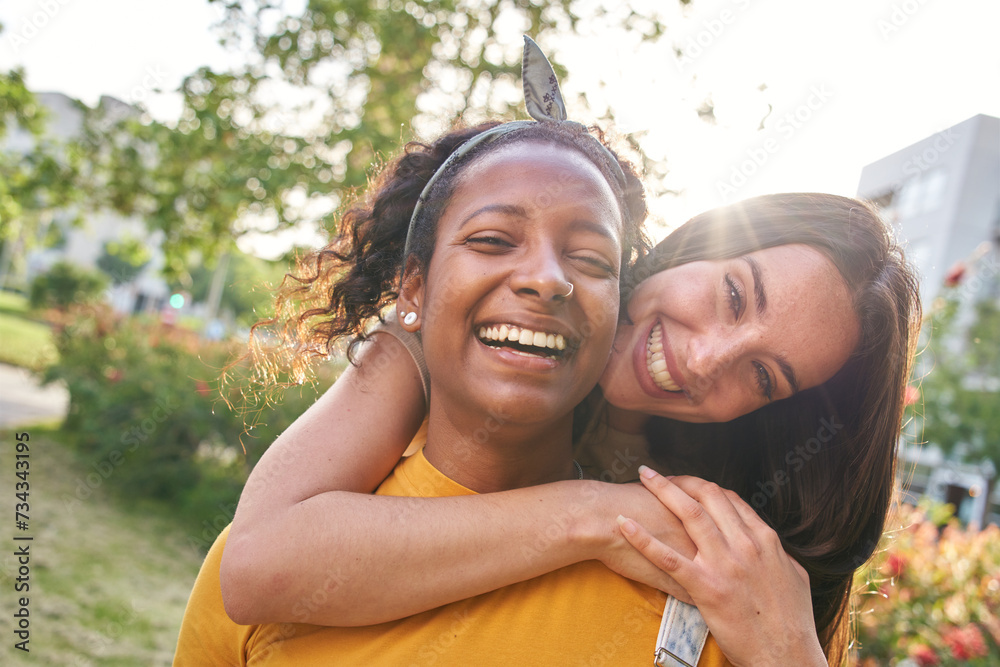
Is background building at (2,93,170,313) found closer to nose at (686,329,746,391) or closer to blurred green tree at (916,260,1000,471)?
blurred green tree at (916,260,1000,471)

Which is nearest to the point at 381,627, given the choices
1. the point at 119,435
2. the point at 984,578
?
the point at 984,578

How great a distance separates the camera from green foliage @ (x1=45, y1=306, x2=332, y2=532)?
7.66 m

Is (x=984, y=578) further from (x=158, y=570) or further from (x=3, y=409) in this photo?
(x=3, y=409)

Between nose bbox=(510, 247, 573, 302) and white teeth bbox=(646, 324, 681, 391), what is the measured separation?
0.60m

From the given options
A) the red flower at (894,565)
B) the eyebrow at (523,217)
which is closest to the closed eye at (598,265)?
the eyebrow at (523,217)

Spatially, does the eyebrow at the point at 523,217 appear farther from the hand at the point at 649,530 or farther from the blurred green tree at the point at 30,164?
the blurred green tree at the point at 30,164

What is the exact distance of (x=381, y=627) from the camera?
1570 mm

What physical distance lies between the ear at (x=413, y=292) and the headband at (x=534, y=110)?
0.06m

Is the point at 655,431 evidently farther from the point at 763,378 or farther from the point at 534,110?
the point at 534,110

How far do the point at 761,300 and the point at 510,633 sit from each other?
44.9 inches

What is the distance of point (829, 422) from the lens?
219cm

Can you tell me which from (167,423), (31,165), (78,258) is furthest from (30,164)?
(78,258)

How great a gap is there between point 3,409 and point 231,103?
8.06m

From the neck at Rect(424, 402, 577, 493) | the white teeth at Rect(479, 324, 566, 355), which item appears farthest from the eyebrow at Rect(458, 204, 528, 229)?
the neck at Rect(424, 402, 577, 493)
